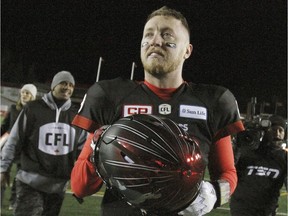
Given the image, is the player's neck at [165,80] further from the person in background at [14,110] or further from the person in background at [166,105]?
the person in background at [14,110]

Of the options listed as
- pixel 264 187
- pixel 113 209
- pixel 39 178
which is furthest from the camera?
pixel 264 187

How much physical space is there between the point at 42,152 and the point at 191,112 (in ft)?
9.16

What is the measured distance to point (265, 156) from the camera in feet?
17.0

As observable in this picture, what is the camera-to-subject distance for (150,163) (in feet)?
4.66

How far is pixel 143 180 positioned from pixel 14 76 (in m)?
33.3

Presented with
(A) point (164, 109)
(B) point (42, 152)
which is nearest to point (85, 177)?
(A) point (164, 109)

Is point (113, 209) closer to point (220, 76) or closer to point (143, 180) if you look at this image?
point (143, 180)

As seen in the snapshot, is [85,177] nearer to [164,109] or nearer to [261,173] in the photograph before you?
[164,109]

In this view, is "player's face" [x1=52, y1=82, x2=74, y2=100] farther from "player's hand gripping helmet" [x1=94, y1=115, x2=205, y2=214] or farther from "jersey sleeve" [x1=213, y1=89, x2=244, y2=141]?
"player's hand gripping helmet" [x1=94, y1=115, x2=205, y2=214]

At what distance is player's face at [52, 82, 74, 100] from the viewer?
4504mm

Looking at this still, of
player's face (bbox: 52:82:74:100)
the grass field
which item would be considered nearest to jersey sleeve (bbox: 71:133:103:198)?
player's face (bbox: 52:82:74:100)

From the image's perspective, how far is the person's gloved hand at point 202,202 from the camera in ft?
5.25

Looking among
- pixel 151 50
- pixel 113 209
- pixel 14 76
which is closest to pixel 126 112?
pixel 151 50

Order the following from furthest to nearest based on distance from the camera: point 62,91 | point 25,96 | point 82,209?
1. point 82,209
2. point 25,96
3. point 62,91
